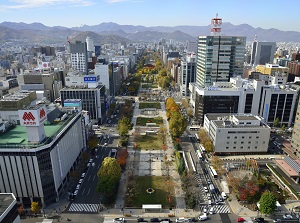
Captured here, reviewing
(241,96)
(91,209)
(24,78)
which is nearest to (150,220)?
(91,209)

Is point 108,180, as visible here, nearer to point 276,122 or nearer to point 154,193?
point 154,193

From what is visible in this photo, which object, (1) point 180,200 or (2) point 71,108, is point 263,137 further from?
(2) point 71,108

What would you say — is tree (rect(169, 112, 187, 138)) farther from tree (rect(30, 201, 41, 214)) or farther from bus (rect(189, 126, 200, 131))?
tree (rect(30, 201, 41, 214))

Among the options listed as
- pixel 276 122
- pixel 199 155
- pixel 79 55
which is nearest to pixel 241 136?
pixel 199 155

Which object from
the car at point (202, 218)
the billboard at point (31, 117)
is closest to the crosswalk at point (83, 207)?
the billboard at point (31, 117)

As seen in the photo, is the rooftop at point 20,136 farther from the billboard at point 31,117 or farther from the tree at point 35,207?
the tree at point 35,207

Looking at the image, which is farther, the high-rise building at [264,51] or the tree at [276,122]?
the high-rise building at [264,51]

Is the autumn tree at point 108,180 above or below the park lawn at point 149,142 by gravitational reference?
above
